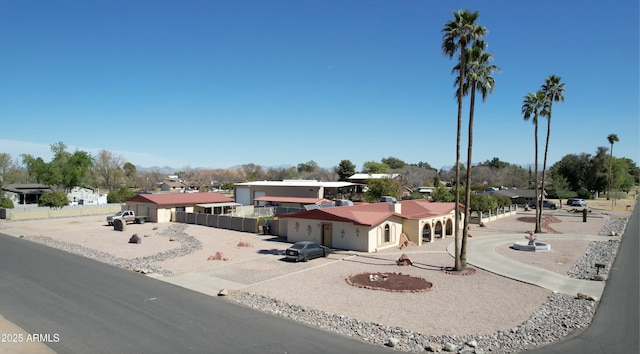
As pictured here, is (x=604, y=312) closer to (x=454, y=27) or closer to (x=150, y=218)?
(x=454, y=27)

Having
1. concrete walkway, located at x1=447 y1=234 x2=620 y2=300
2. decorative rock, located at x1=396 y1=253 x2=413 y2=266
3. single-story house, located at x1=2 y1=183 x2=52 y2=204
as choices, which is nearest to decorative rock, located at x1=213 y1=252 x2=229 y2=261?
decorative rock, located at x1=396 y1=253 x2=413 y2=266

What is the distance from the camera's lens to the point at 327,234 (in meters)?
35.0

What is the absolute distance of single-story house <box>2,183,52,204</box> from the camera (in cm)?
8238

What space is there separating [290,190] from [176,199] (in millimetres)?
25116

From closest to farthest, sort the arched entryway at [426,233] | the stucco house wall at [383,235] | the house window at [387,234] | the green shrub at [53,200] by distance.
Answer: the stucco house wall at [383,235]
the house window at [387,234]
the arched entryway at [426,233]
the green shrub at [53,200]

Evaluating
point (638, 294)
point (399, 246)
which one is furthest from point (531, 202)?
point (638, 294)

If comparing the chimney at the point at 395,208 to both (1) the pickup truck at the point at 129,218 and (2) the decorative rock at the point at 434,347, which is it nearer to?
(2) the decorative rock at the point at 434,347

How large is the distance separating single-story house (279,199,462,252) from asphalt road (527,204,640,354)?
14731 millimetres

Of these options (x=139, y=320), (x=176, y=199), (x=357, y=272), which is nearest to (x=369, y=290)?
(x=357, y=272)

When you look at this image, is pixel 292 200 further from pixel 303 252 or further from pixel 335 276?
pixel 335 276

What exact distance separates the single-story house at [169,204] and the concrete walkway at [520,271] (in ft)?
118

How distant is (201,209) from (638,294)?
50.2m

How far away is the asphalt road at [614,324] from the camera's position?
46.8 ft

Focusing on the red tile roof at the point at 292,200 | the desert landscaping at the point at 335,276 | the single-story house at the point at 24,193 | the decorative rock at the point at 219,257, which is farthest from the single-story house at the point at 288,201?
the single-story house at the point at 24,193
